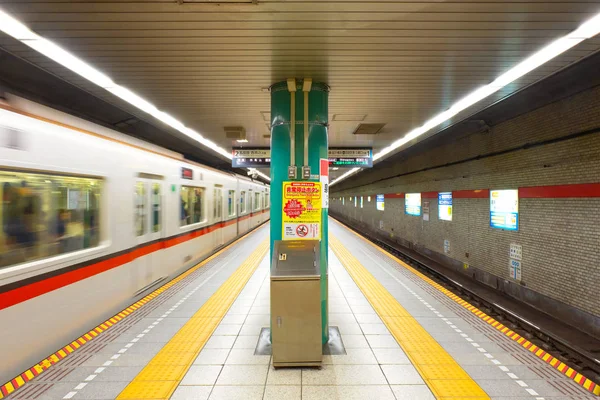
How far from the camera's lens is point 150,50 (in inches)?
136

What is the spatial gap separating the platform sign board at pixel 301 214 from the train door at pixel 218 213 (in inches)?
249

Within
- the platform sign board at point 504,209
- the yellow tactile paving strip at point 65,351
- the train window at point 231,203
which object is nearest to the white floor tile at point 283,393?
the yellow tactile paving strip at point 65,351

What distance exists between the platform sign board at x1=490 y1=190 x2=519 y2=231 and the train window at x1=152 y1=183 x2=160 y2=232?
7.04 m

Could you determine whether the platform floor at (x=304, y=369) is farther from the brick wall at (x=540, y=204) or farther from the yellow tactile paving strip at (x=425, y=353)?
the brick wall at (x=540, y=204)

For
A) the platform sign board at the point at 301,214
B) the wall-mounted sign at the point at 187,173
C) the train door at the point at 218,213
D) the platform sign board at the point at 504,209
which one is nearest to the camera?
the platform sign board at the point at 301,214

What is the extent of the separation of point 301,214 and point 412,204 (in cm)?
997

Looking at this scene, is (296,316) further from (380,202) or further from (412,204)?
(380,202)

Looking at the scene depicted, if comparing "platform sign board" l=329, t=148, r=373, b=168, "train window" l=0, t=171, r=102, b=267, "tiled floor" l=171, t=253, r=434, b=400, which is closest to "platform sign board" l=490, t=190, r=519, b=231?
"platform sign board" l=329, t=148, r=373, b=168

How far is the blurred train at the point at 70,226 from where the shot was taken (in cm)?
298

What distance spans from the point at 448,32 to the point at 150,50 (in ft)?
9.92

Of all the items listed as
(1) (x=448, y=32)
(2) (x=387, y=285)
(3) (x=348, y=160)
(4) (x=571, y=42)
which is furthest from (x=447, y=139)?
(1) (x=448, y=32)

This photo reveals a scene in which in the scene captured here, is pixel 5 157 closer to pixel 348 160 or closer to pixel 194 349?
pixel 194 349

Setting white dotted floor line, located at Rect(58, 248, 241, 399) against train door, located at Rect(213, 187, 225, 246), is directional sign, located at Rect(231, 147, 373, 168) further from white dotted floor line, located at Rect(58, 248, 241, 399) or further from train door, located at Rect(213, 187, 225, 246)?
white dotted floor line, located at Rect(58, 248, 241, 399)

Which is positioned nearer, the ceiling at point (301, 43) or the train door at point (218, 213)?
the ceiling at point (301, 43)
